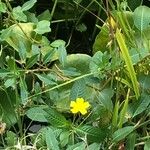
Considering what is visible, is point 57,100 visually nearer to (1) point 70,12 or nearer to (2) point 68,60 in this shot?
(2) point 68,60

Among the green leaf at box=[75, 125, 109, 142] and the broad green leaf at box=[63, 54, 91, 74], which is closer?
the green leaf at box=[75, 125, 109, 142]

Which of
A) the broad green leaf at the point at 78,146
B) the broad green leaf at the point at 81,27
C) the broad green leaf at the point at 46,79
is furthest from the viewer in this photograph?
the broad green leaf at the point at 81,27

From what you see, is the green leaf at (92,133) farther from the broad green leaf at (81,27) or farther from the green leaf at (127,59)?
the broad green leaf at (81,27)

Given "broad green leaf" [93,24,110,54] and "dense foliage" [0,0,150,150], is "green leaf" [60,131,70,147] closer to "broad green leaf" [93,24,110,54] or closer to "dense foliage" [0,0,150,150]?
"dense foliage" [0,0,150,150]

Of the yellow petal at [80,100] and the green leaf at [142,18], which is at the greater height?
the green leaf at [142,18]

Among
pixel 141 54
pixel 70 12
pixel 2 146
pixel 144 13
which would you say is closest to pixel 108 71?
pixel 141 54

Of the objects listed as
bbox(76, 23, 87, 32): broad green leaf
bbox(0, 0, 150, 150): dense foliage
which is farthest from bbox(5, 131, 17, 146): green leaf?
bbox(76, 23, 87, 32): broad green leaf

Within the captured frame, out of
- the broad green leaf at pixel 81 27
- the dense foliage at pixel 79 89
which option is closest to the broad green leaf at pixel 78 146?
the dense foliage at pixel 79 89
